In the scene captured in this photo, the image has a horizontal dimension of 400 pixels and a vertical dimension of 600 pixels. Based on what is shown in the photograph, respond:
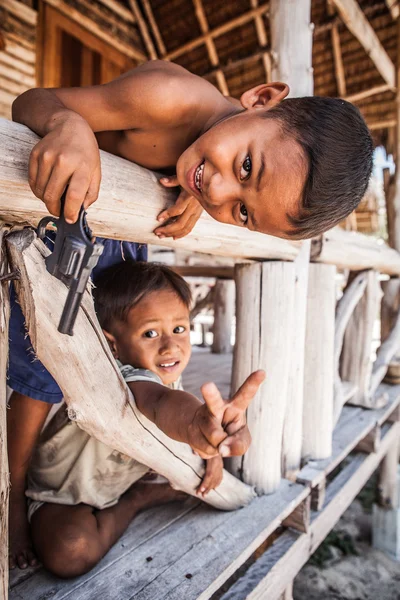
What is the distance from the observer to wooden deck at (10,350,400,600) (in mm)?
1201

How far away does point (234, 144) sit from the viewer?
43.4 inches

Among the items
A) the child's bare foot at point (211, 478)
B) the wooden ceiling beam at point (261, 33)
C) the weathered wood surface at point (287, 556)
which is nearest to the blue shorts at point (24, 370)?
the child's bare foot at point (211, 478)

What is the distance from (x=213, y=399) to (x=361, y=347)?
2688 mm

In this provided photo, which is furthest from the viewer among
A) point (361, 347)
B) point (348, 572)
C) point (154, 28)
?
point (154, 28)

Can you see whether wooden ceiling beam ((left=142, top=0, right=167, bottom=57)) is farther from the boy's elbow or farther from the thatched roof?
the boy's elbow

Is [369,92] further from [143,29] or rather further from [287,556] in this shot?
[287,556]

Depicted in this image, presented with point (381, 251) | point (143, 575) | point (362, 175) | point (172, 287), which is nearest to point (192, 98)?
point (362, 175)

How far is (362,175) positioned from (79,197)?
2.39 ft

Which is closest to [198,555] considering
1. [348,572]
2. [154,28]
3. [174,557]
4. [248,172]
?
[174,557]

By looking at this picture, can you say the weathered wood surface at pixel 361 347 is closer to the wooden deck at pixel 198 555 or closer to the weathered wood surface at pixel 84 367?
the wooden deck at pixel 198 555

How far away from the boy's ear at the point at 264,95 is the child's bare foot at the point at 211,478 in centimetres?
113

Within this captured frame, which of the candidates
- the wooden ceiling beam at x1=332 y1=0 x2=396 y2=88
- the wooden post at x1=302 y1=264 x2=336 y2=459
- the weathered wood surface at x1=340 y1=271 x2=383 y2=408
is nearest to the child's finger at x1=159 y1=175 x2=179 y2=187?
the wooden post at x1=302 y1=264 x2=336 y2=459

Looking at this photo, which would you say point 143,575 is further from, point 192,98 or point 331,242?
point 331,242

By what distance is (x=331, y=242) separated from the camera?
2176 mm
